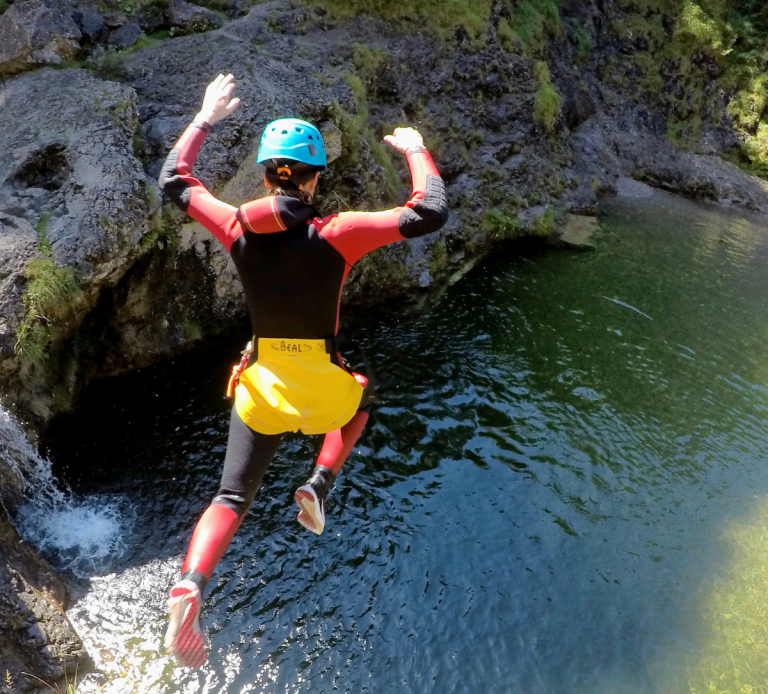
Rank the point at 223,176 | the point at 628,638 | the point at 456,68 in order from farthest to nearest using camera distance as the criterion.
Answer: the point at 456,68 → the point at 223,176 → the point at 628,638

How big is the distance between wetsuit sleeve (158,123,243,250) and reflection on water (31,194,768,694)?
3.77 m

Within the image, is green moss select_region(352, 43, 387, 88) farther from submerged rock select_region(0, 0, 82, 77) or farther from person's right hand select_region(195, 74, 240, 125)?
person's right hand select_region(195, 74, 240, 125)

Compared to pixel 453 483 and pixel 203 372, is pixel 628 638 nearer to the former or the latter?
pixel 453 483

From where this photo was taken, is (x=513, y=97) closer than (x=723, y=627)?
No

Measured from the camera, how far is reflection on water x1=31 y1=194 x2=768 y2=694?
18.6 feet

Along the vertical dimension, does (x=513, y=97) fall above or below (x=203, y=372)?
above

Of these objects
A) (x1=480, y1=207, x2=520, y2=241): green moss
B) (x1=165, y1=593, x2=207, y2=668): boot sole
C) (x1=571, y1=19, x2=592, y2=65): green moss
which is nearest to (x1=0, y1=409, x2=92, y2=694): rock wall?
(x1=165, y1=593, x2=207, y2=668): boot sole

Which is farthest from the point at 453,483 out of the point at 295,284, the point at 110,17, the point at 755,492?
the point at 110,17

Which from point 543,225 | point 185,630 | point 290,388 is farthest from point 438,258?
point 185,630

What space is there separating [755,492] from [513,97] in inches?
474

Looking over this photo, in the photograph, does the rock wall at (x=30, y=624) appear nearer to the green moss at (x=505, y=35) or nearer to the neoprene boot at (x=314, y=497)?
the neoprene boot at (x=314, y=497)

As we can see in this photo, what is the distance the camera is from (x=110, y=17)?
10852mm

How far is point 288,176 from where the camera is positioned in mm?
3723

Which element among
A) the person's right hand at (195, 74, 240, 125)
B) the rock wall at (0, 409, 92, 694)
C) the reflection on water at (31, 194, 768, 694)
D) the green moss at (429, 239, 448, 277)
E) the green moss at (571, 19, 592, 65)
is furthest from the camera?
the green moss at (571, 19, 592, 65)
